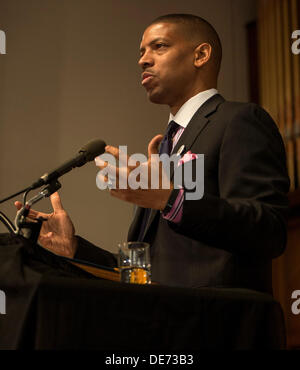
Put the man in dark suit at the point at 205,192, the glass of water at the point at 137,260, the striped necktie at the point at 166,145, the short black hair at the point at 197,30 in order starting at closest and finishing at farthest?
the man in dark suit at the point at 205,192
the glass of water at the point at 137,260
the striped necktie at the point at 166,145
the short black hair at the point at 197,30

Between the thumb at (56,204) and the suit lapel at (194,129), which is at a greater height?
the suit lapel at (194,129)

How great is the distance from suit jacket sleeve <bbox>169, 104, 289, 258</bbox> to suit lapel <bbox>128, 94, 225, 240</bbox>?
0.12 meters

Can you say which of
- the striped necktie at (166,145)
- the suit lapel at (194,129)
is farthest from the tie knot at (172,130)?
the suit lapel at (194,129)

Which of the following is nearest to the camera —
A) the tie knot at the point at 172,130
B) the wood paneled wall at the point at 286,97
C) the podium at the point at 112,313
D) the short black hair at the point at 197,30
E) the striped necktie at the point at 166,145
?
the podium at the point at 112,313

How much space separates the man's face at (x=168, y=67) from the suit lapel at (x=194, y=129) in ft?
0.42

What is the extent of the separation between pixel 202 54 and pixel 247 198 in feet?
2.33

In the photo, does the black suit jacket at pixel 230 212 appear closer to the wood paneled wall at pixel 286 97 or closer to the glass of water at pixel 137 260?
the glass of water at pixel 137 260

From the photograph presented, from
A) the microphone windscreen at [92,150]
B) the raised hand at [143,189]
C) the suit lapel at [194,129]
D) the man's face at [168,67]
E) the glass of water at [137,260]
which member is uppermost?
the man's face at [168,67]

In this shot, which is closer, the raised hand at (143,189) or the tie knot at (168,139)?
the raised hand at (143,189)

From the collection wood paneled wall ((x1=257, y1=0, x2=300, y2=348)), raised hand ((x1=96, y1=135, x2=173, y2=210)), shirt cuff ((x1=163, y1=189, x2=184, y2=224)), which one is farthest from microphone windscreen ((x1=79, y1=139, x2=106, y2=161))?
wood paneled wall ((x1=257, y1=0, x2=300, y2=348))

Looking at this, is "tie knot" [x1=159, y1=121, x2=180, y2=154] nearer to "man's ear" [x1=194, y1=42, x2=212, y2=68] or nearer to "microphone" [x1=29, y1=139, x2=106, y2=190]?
"man's ear" [x1=194, y1=42, x2=212, y2=68]

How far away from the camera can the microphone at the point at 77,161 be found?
4.02 ft

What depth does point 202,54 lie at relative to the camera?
1.91 metres

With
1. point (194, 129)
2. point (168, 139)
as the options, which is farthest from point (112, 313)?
point (168, 139)
